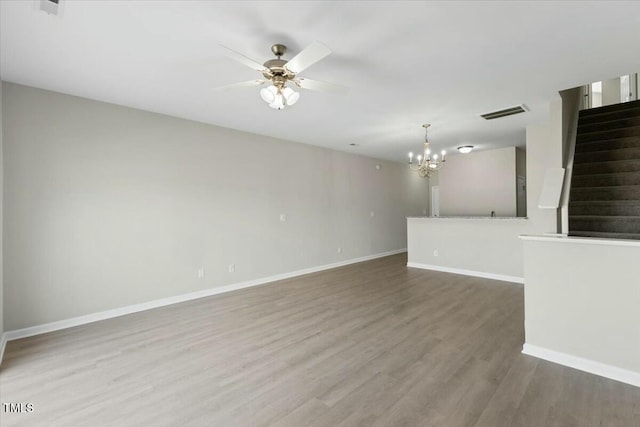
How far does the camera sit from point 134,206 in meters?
3.77

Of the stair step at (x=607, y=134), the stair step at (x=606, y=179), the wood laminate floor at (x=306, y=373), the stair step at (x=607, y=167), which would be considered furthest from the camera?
the stair step at (x=607, y=134)

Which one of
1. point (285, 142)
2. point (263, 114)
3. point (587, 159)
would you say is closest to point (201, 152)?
point (263, 114)

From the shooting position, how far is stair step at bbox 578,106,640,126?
4.41 m

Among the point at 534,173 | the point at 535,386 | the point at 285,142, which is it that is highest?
the point at 285,142

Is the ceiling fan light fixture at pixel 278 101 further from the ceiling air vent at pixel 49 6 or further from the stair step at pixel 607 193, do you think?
the stair step at pixel 607 193

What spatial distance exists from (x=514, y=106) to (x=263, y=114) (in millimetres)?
3588

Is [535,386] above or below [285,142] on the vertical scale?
below

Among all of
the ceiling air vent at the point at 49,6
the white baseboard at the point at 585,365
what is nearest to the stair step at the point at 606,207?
the white baseboard at the point at 585,365

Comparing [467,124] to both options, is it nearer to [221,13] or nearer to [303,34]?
[303,34]

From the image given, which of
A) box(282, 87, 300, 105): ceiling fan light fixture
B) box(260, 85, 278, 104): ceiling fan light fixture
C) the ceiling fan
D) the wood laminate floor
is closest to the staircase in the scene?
the wood laminate floor

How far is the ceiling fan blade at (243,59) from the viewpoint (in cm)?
195

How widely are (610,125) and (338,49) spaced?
4.93m

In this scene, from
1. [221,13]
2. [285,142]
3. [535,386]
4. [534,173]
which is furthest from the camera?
[285,142]

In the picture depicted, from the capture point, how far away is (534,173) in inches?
186
